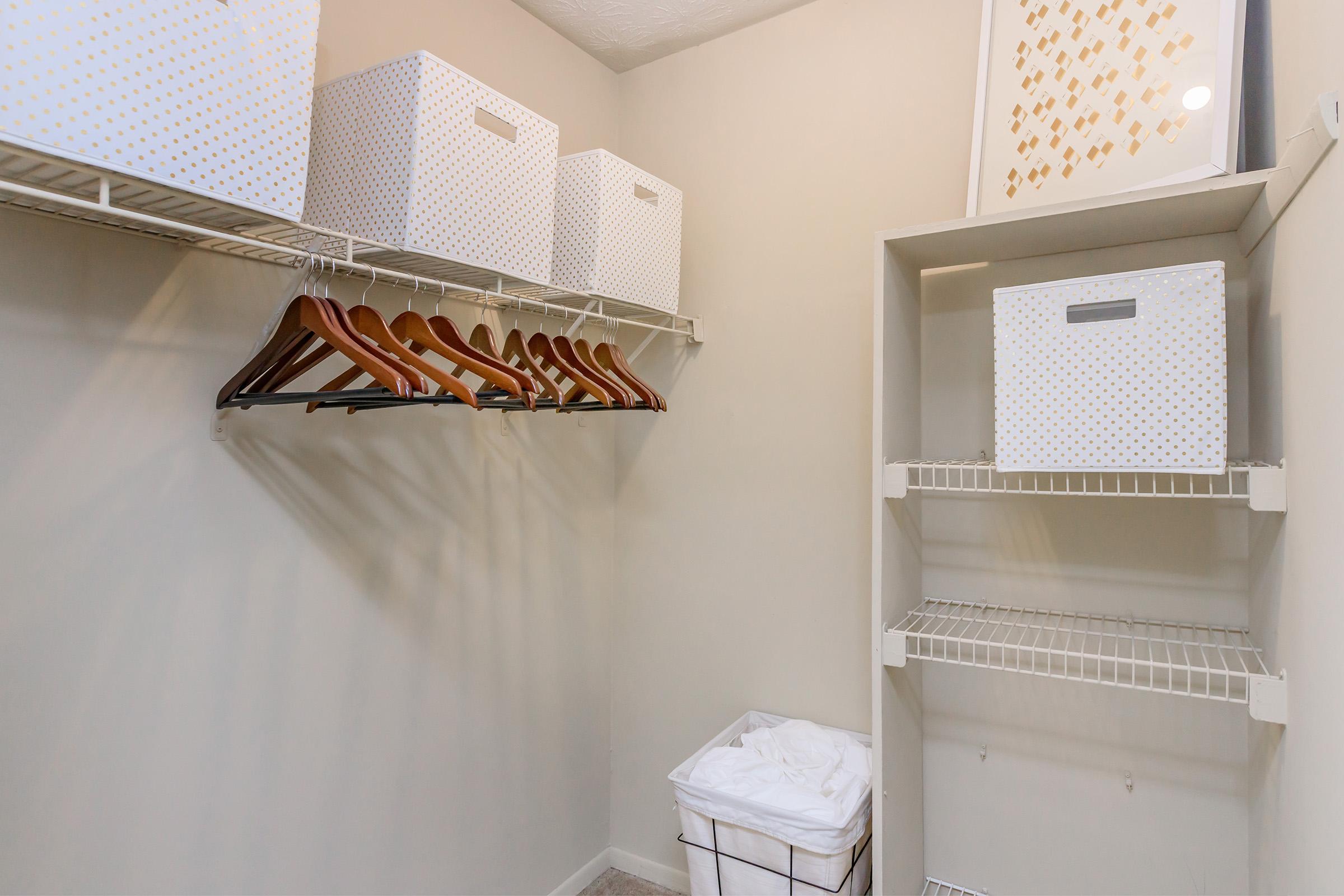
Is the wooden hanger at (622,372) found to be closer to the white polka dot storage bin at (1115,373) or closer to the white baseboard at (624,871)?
the white polka dot storage bin at (1115,373)

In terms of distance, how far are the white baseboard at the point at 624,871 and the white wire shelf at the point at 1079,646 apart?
1108 mm

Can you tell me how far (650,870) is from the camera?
7.34ft

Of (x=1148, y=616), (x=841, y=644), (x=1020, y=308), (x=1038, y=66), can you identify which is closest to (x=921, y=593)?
(x=841, y=644)

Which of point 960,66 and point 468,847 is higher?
point 960,66

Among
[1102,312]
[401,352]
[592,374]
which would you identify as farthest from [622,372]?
[1102,312]

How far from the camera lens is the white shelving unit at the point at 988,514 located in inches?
51.9

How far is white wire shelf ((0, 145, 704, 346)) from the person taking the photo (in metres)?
0.94

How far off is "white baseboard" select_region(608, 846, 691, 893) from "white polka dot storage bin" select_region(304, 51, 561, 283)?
183 cm

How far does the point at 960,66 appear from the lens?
5.88 feet

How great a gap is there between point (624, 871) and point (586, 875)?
0.14 m

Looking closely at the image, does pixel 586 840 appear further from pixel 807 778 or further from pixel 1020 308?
pixel 1020 308

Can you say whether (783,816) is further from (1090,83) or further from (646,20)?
(646,20)

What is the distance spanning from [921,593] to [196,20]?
5.90 ft

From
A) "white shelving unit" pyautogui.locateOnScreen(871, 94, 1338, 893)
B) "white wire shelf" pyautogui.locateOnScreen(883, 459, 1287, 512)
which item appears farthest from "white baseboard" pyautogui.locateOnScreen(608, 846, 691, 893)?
"white wire shelf" pyautogui.locateOnScreen(883, 459, 1287, 512)
